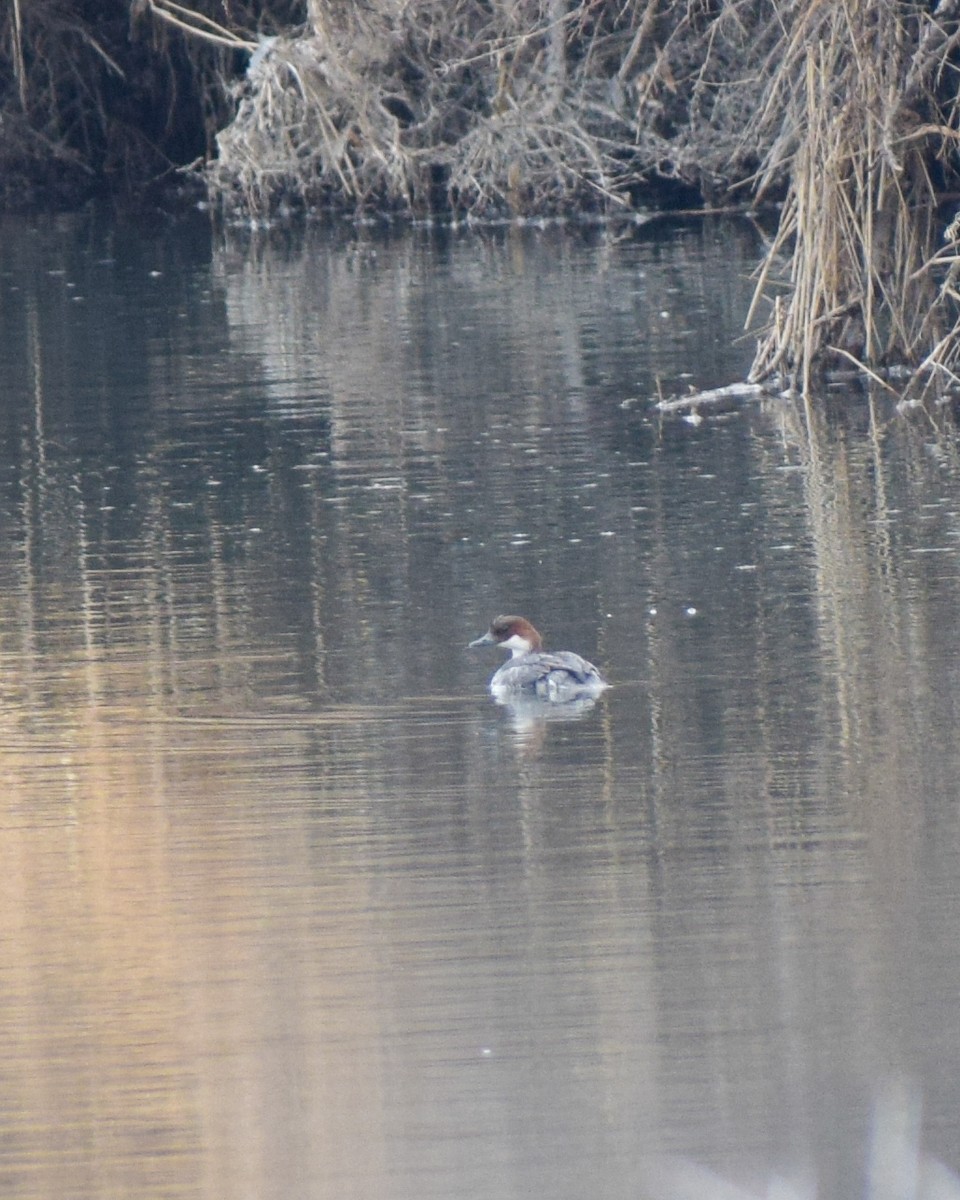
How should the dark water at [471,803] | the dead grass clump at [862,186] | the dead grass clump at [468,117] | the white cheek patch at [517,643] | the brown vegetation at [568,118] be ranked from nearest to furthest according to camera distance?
the dark water at [471,803] < the white cheek patch at [517,643] < the dead grass clump at [862,186] < the brown vegetation at [568,118] < the dead grass clump at [468,117]

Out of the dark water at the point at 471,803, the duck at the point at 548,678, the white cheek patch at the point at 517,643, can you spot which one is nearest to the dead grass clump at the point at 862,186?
the dark water at the point at 471,803

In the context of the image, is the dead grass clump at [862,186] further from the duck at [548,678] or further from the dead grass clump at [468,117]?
the dead grass clump at [468,117]

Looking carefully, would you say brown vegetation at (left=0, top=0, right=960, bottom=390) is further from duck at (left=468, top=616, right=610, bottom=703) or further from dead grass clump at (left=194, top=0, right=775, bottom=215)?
duck at (left=468, top=616, right=610, bottom=703)

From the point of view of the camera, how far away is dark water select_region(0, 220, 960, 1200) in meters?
5.00

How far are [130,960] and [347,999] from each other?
649 mm

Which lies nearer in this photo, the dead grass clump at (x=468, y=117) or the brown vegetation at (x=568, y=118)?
the brown vegetation at (x=568, y=118)

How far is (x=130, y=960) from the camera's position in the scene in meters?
5.98

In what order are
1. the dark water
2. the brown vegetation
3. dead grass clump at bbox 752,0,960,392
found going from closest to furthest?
the dark water < dead grass clump at bbox 752,0,960,392 < the brown vegetation

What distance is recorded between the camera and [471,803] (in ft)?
22.9

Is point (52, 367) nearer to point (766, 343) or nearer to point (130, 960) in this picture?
point (766, 343)

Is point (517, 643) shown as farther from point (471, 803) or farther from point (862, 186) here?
point (862, 186)

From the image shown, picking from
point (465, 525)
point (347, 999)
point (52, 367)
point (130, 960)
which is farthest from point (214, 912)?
point (52, 367)

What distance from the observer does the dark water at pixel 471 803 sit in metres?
5.00

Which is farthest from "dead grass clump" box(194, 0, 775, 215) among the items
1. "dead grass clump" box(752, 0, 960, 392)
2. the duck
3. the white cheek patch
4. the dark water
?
the duck
